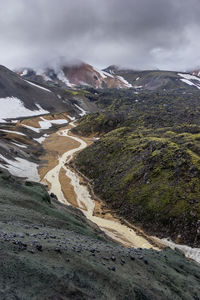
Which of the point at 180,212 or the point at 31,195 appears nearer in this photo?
the point at 31,195

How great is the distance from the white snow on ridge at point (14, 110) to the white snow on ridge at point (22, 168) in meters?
72.9

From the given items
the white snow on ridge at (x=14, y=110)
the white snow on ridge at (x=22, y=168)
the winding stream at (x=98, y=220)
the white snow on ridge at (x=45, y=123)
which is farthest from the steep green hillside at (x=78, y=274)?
the white snow on ridge at (x=14, y=110)

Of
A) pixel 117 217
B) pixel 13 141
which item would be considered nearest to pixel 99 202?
pixel 117 217

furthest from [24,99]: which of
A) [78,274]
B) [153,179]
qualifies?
[78,274]

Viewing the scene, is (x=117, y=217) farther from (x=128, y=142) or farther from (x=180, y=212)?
(x=128, y=142)

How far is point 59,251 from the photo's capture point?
1036 centimetres

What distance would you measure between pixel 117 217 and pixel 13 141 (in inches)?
2146

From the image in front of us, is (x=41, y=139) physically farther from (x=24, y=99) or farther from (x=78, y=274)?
(x=78, y=274)

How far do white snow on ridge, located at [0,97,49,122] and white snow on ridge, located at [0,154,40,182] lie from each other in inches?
2870

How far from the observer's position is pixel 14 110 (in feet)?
436

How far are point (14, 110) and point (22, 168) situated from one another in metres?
90.8

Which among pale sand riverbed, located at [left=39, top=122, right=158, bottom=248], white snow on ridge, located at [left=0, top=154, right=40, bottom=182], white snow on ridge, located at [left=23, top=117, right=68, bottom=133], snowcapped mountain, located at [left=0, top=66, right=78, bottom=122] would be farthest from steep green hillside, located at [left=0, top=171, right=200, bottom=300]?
snowcapped mountain, located at [left=0, top=66, right=78, bottom=122]

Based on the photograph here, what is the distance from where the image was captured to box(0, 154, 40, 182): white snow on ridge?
164 ft

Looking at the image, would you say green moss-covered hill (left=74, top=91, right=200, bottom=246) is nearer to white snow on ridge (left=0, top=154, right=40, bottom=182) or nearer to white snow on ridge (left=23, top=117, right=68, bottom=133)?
white snow on ridge (left=0, top=154, right=40, bottom=182)
